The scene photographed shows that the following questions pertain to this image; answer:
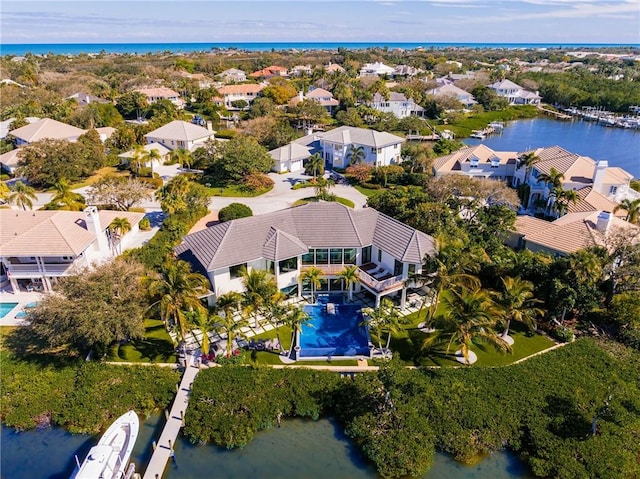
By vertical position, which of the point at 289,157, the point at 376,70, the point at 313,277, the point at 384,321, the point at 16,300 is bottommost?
the point at 16,300

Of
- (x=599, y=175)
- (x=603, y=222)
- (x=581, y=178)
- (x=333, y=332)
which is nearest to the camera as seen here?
(x=333, y=332)

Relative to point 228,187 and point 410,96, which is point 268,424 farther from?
point 410,96

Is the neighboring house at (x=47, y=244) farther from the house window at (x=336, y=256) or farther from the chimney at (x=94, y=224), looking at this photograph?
the house window at (x=336, y=256)

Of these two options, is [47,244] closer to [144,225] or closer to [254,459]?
[144,225]

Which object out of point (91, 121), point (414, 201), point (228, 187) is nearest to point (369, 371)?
point (414, 201)

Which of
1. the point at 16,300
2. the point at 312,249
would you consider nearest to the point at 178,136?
the point at 16,300

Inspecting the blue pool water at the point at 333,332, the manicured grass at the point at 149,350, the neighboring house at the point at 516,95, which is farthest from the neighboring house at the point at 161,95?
the neighboring house at the point at 516,95

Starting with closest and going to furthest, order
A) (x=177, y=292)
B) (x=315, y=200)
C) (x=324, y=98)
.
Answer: (x=177, y=292) < (x=315, y=200) < (x=324, y=98)
